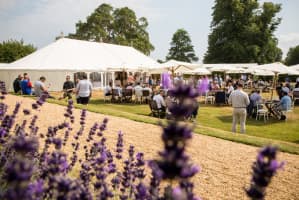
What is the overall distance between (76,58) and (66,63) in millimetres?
1582

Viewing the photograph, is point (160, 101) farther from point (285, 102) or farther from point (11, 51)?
point (11, 51)

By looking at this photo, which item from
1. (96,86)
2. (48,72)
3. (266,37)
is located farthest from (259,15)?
(48,72)

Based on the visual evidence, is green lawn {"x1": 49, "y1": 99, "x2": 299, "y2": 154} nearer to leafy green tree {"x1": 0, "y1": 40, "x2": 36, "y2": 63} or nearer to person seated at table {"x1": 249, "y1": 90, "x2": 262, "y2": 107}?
person seated at table {"x1": 249, "y1": 90, "x2": 262, "y2": 107}

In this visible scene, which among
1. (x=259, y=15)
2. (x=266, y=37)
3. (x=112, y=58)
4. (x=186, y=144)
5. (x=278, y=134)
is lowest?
(x=278, y=134)

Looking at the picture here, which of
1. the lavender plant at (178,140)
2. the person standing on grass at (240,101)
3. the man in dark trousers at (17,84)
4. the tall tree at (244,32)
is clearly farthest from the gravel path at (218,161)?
the tall tree at (244,32)

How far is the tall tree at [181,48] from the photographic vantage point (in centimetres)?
8231

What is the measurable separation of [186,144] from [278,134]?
36.6 ft

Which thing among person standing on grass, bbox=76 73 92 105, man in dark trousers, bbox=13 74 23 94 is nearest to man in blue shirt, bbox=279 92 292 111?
person standing on grass, bbox=76 73 92 105

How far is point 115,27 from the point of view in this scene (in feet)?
186

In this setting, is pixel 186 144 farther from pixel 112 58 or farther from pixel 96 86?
pixel 112 58

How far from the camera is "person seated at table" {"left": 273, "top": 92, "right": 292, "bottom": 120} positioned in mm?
13488

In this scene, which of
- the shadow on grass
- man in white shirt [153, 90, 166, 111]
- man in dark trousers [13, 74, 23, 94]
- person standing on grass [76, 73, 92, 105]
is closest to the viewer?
man in white shirt [153, 90, 166, 111]

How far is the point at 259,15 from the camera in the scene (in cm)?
5209

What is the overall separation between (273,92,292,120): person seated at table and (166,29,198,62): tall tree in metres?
68.4
